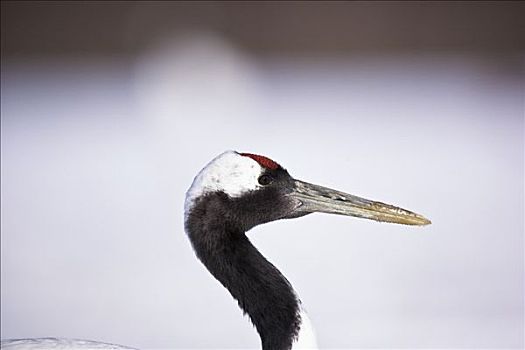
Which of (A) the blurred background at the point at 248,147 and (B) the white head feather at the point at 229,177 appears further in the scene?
(A) the blurred background at the point at 248,147

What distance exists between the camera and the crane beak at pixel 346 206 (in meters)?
1.59

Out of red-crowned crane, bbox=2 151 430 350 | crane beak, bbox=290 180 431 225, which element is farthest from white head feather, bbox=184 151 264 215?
crane beak, bbox=290 180 431 225

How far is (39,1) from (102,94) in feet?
1.26

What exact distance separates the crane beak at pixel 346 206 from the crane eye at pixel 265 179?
6 cm

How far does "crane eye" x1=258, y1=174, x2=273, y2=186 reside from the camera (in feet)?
5.18

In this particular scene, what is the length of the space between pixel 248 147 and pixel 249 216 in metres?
1.05

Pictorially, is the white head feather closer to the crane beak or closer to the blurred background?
the crane beak

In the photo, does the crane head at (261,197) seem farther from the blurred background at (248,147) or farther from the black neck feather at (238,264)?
the blurred background at (248,147)

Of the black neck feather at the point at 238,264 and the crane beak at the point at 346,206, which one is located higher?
the crane beak at the point at 346,206

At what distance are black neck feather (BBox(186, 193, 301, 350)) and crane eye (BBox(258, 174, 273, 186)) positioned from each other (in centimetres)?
7

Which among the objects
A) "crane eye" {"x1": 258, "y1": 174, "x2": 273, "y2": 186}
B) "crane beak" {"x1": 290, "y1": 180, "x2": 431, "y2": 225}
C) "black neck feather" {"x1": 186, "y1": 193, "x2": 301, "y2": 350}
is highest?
"crane eye" {"x1": 258, "y1": 174, "x2": 273, "y2": 186}

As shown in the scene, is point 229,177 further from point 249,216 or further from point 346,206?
point 346,206

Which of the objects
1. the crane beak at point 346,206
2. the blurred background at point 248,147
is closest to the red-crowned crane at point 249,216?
the crane beak at point 346,206

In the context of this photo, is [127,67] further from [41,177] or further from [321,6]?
[321,6]
